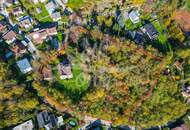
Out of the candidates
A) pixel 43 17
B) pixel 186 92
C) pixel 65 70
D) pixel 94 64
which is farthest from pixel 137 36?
pixel 43 17

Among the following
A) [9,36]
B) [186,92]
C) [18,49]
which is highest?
[9,36]

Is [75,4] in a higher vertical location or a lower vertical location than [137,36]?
higher

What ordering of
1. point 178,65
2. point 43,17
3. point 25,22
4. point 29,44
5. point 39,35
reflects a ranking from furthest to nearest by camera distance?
point 43,17
point 25,22
point 29,44
point 39,35
point 178,65

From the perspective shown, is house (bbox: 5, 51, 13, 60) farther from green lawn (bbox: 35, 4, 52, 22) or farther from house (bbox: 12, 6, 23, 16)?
green lawn (bbox: 35, 4, 52, 22)

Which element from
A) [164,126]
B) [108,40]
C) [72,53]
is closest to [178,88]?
[164,126]

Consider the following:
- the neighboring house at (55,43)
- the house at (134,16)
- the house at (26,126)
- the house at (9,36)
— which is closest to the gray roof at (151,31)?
the house at (134,16)

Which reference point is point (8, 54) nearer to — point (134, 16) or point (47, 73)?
point (47, 73)

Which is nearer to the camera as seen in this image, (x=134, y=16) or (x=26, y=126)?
(x=26, y=126)
